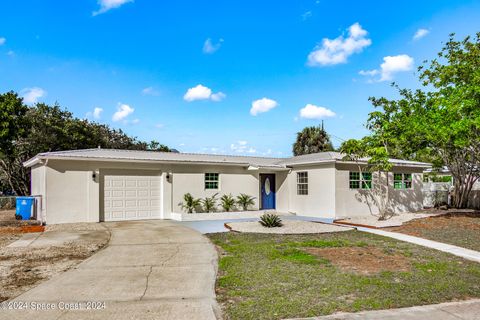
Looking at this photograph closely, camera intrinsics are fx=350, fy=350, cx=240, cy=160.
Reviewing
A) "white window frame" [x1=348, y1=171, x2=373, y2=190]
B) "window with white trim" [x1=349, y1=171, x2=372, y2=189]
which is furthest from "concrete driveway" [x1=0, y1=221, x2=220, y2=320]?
"window with white trim" [x1=349, y1=171, x2=372, y2=189]

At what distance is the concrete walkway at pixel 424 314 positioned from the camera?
183 inches

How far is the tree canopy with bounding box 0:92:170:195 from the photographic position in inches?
924

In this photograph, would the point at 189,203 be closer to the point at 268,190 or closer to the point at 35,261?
the point at 268,190

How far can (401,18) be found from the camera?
1728 cm

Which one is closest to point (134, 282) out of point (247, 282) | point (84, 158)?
→ point (247, 282)

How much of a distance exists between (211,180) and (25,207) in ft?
27.2

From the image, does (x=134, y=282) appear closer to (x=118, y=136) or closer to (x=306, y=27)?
(x=306, y=27)

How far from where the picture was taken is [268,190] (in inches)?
792

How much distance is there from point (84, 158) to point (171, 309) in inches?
445

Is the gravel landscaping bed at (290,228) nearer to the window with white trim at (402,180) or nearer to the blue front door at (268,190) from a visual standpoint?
the blue front door at (268,190)

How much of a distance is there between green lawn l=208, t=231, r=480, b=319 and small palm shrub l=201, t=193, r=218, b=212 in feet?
23.9

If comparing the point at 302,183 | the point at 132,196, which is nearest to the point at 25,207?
the point at 132,196

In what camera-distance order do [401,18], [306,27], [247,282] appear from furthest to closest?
1. [306,27]
2. [401,18]
3. [247,282]

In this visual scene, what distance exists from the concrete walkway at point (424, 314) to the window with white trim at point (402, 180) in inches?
586
